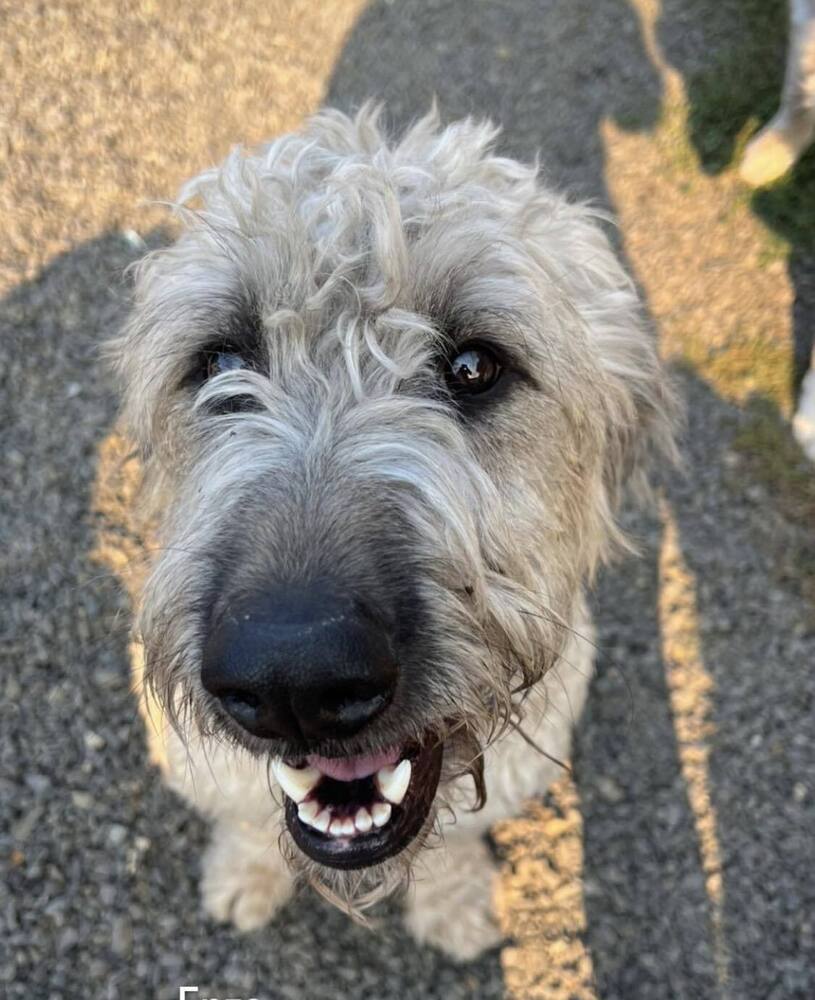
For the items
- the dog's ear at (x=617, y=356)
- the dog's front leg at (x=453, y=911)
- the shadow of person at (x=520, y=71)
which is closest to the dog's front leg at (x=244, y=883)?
the dog's front leg at (x=453, y=911)

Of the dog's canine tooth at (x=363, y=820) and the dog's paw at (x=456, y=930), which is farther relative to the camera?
the dog's paw at (x=456, y=930)

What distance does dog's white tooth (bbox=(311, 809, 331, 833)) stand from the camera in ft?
6.88

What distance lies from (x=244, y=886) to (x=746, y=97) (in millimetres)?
6108

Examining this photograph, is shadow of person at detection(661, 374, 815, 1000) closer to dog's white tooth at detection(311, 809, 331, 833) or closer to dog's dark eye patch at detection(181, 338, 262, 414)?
dog's white tooth at detection(311, 809, 331, 833)

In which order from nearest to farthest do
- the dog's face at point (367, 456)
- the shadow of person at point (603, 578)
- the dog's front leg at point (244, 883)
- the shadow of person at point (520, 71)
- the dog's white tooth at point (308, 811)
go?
the dog's face at point (367, 456) → the dog's white tooth at point (308, 811) → the dog's front leg at point (244, 883) → the shadow of person at point (603, 578) → the shadow of person at point (520, 71)

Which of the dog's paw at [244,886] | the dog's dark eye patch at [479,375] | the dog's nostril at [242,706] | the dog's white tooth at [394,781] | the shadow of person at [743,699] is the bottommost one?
the dog's paw at [244,886]

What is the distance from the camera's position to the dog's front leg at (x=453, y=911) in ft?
10.7

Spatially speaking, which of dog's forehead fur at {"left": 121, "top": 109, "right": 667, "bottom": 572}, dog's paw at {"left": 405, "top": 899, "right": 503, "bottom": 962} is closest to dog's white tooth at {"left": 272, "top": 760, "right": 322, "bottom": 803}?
dog's forehead fur at {"left": 121, "top": 109, "right": 667, "bottom": 572}

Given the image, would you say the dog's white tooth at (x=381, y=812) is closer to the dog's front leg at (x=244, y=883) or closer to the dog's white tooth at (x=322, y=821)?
the dog's white tooth at (x=322, y=821)

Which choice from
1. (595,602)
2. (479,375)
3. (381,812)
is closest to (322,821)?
(381,812)

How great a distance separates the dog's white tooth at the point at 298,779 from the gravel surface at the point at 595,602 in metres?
1.57

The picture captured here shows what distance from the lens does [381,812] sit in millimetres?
2088

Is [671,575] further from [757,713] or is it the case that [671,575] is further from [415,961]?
[415,961]

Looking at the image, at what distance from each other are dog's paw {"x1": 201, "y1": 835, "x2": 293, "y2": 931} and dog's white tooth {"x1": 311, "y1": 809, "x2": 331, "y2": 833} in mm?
1289
